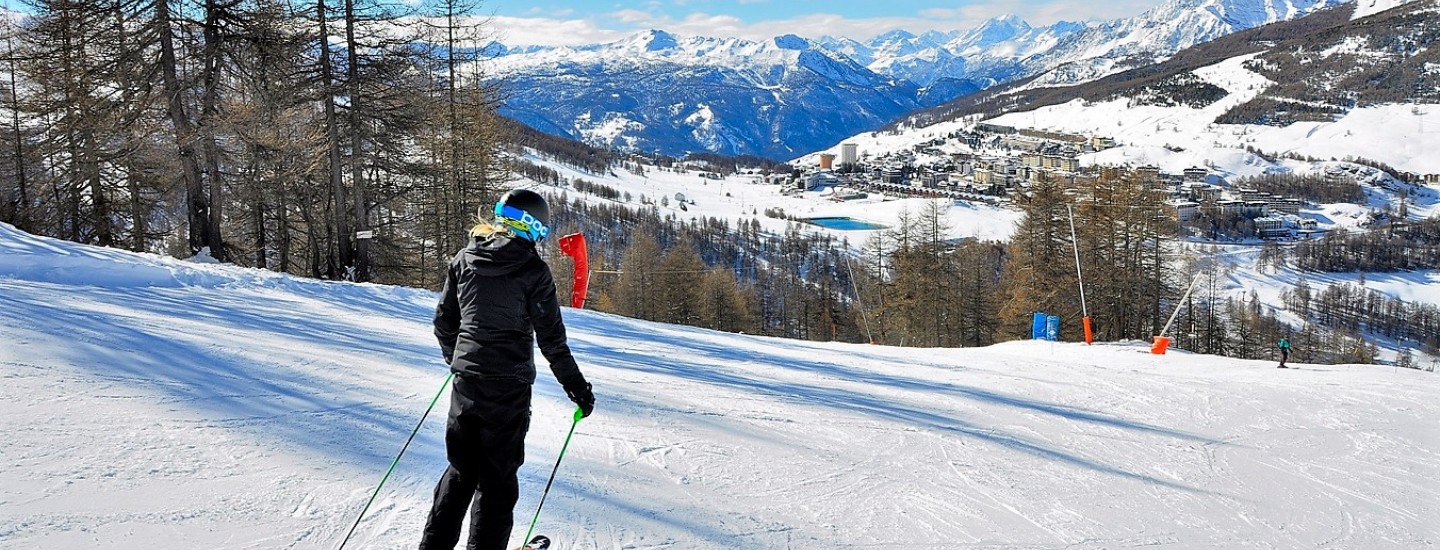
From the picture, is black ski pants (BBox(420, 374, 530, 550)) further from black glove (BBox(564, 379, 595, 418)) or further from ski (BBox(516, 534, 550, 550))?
ski (BBox(516, 534, 550, 550))

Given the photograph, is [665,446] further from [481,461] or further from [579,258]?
[579,258]

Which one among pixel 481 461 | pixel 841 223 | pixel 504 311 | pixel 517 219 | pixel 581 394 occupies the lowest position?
pixel 481 461

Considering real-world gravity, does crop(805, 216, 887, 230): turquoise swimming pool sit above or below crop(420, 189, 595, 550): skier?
above

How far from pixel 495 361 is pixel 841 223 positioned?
141m

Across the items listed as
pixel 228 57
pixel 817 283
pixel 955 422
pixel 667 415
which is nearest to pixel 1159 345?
pixel 955 422

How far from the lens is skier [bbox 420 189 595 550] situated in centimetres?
353

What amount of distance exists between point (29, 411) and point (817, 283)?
79.6 m

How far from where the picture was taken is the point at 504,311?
11.6 feet

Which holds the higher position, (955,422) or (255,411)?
(255,411)

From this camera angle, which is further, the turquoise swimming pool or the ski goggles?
the turquoise swimming pool

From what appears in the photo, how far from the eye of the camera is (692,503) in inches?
206

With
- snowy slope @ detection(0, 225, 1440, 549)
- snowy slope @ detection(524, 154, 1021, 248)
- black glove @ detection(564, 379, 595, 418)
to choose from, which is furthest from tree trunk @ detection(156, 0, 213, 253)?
snowy slope @ detection(524, 154, 1021, 248)

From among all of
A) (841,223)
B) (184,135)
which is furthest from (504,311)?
(841,223)

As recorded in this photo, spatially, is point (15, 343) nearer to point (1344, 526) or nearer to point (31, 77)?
point (1344, 526)
